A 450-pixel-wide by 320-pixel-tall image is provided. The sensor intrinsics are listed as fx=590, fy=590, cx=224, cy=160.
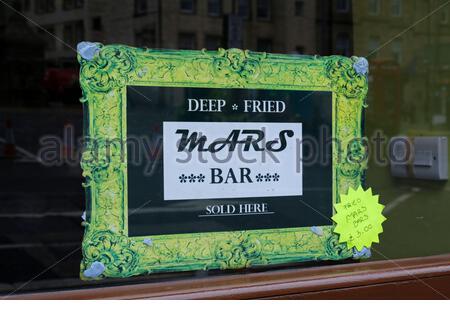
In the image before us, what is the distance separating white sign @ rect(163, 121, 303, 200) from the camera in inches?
99.4

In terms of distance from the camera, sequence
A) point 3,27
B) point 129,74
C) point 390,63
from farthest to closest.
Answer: point 390,63
point 129,74
point 3,27

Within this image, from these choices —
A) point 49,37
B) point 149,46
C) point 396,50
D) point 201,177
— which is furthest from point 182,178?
point 396,50

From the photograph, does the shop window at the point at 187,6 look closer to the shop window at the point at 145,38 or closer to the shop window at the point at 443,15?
the shop window at the point at 145,38

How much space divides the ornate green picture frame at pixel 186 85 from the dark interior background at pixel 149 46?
5cm

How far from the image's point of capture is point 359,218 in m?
2.89

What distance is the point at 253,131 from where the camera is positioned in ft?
8.64

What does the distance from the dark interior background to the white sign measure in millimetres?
359

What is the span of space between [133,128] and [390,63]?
53.9 inches

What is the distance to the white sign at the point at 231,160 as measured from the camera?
2.53 meters

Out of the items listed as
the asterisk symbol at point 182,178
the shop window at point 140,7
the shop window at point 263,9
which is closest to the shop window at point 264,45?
the shop window at point 263,9

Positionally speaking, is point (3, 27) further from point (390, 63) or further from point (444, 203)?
point (444, 203)

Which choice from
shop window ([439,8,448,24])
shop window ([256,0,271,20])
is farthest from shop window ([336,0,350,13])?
shop window ([439,8,448,24])

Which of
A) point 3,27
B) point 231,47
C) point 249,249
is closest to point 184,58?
point 231,47

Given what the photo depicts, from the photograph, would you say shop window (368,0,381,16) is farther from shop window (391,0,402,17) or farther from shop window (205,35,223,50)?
shop window (205,35,223,50)
